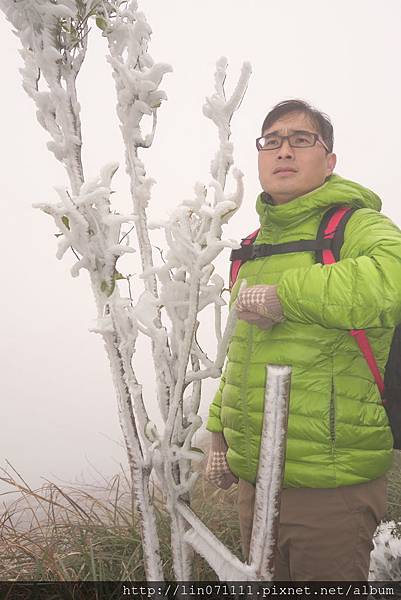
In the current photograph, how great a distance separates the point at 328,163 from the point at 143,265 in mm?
1100

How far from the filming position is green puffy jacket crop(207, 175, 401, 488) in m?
1.37

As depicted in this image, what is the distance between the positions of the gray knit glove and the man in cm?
27

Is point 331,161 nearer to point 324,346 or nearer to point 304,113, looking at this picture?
point 304,113

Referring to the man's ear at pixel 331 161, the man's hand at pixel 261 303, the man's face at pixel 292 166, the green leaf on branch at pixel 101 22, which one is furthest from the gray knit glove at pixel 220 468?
the green leaf on branch at pixel 101 22

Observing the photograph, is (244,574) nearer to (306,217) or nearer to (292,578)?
(292,578)

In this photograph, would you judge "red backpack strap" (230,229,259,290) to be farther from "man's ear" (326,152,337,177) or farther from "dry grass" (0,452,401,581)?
"dry grass" (0,452,401,581)

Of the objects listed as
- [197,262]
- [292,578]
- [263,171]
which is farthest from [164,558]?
[263,171]

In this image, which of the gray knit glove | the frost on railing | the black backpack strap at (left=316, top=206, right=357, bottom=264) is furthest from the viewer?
the gray knit glove

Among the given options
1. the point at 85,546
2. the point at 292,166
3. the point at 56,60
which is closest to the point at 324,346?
the point at 292,166

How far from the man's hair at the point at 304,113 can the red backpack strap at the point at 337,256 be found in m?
0.47

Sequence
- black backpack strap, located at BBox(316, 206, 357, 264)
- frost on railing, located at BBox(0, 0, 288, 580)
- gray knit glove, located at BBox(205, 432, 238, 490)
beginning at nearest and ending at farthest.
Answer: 1. frost on railing, located at BBox(0, 0, 288, 580)
2. black backpack strap, located at BBox(316, 206, 357, 264)
3. gray knit glove, located at BBox(205, 432, 238, 490)

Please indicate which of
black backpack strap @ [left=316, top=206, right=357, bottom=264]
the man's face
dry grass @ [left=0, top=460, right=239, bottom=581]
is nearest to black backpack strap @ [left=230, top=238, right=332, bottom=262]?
black backpack strap @ [left=316, top=206, right=357, bottom=264]

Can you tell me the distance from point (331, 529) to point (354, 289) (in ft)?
3.22

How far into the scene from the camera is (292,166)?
1817mm
